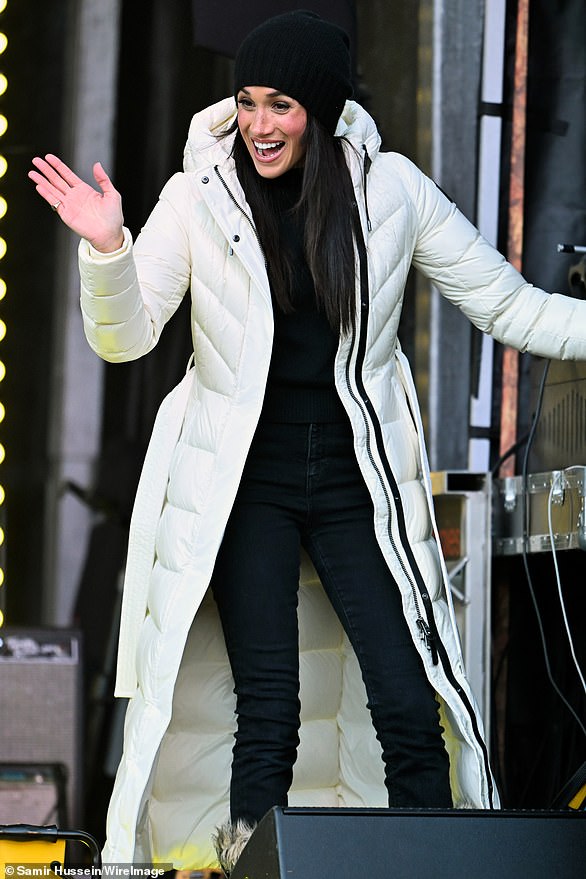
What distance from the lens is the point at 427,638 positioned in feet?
6.34

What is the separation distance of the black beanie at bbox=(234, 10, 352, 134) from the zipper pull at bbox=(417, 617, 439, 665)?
Answer: 80cm

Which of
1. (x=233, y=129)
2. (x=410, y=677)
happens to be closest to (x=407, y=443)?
(x=410, y=677)

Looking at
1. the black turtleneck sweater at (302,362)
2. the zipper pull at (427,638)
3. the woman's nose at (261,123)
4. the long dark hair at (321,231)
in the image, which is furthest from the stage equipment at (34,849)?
the woman's nose at (261,123)

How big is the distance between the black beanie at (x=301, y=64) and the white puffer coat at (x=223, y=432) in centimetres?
12

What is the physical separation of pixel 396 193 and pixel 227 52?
1.21 m

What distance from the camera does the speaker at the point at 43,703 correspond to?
294 centimetres

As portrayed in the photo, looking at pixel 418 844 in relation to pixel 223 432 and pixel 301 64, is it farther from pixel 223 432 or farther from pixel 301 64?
pixel 301 64

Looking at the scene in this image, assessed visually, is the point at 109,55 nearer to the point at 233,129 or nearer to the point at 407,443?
the point at 233,129

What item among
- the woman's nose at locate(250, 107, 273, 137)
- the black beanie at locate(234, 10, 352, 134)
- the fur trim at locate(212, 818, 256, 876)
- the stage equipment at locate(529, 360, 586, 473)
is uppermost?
the black beanie at locate(234, 10, 352, 134)

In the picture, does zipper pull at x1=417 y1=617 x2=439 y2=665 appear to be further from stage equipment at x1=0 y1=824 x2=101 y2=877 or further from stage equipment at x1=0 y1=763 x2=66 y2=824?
stage equipment at x1=0 y1=763 x2=66 y2=824

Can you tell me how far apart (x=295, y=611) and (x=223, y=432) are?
30 centimetres

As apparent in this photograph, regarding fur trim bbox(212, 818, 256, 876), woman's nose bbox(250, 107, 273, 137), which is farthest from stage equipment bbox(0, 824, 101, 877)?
woman's nose bbox(250, 107, 273, 137)

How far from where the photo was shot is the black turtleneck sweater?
1989 millimetres

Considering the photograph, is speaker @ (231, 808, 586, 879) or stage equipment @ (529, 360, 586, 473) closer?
speaker @ (231, 808, 586, 879)
